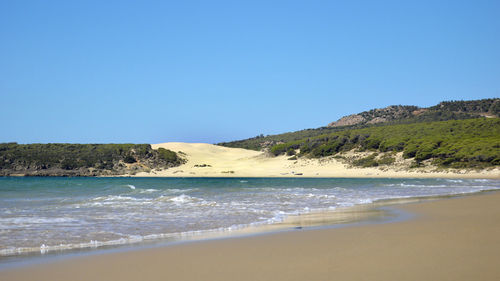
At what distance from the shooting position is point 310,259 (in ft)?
23.6

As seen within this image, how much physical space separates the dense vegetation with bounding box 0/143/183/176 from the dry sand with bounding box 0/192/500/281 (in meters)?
69.1

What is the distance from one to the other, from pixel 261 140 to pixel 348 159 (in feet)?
208

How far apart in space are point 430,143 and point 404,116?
212 ft

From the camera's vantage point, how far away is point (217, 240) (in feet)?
31.1

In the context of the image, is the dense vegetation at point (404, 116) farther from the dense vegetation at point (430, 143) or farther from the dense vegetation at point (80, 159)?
the dense vegetation at point (80, 159)

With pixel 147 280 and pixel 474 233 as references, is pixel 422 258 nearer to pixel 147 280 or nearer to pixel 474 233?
pixel 474 233

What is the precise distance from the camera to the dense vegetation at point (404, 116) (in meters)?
110

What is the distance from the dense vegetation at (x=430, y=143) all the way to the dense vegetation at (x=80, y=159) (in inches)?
893

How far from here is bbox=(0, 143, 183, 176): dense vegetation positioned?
240ft

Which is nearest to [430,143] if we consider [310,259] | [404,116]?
[310,259]

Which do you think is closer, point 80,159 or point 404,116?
point 80,159

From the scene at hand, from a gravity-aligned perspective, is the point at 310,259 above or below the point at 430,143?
below

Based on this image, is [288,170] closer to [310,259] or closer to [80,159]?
[80,159]

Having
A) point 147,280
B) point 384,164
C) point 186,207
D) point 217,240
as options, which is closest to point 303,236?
point 217,240
